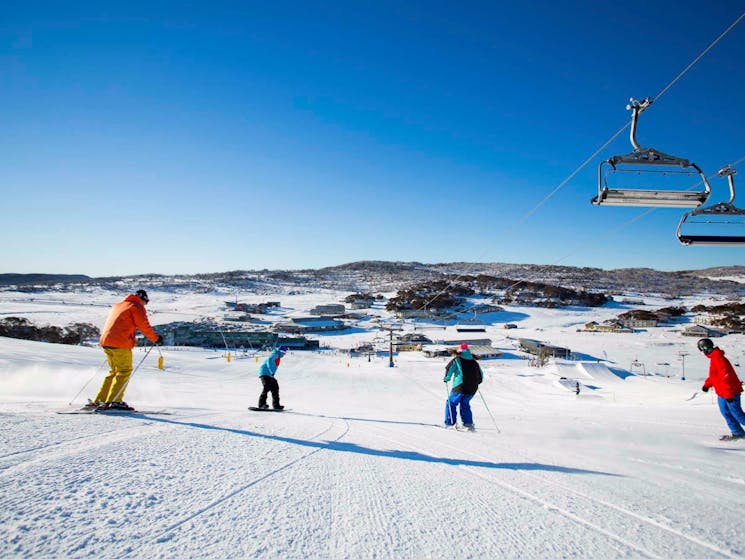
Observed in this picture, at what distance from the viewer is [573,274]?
6491 inches

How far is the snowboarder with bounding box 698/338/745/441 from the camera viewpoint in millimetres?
6488

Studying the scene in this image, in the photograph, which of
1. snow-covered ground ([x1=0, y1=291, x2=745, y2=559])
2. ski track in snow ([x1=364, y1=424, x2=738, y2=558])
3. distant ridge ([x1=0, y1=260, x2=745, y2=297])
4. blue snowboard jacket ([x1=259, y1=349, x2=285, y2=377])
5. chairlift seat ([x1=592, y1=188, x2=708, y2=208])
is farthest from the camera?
distant ridge ([x1=0, y1=260, x2=745, y2=297])

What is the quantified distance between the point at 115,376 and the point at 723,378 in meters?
9.82

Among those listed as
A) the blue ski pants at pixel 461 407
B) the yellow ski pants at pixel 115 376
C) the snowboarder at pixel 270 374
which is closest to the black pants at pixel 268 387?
the snowboarder at pixel 270 374

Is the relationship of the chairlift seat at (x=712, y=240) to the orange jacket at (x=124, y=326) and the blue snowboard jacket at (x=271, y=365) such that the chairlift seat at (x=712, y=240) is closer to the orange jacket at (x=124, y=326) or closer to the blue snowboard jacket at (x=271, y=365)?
the blue snowboard jacket at (x=271, y=365)

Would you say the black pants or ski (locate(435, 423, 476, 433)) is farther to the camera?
the black pants

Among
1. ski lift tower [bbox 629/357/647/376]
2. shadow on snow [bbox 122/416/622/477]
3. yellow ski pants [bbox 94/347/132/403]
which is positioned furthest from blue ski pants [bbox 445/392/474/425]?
ski lift tower [bbox 629/357/647/376]

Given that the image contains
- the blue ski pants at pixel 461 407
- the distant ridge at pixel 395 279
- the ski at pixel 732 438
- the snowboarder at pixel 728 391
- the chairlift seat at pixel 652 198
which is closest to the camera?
the ski at pixel 732 438

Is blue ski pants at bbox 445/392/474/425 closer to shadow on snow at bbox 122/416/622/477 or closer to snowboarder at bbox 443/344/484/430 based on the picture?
snowboarder at bbox 443/344/484/430

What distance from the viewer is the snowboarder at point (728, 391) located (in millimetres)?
6488

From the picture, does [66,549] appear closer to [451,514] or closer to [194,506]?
[194,506]

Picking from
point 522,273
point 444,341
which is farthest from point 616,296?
point 444,341

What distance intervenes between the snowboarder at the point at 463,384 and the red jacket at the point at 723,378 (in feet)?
12.5

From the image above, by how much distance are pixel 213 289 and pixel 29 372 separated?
105 meters
